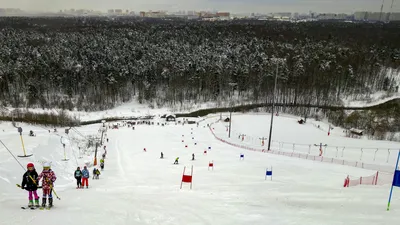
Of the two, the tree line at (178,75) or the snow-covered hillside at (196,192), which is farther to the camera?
the tree line at (178,75)

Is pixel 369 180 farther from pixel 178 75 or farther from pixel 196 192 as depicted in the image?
pixel 178 75

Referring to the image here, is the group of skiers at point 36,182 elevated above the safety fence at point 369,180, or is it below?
above

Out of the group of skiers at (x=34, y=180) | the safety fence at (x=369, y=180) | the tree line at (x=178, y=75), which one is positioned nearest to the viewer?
the group of skiers at (x=34, y=180)

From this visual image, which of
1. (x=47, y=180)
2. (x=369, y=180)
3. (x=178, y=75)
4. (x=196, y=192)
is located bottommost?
(x=178, y=75)

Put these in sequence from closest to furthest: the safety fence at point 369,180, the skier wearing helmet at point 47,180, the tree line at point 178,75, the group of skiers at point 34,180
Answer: the group of skiers at point 34,180 < the skier wearing helmet at point 47,180 < the safety fence at point 369,180 < the tree line at point 178,75

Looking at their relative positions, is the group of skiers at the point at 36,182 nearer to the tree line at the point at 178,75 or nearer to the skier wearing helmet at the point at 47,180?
the skier wearing helmet at the point at 47,180

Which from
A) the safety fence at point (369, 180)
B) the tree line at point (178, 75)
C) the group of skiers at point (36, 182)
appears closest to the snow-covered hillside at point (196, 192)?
the group of skiers at point (36, 182)

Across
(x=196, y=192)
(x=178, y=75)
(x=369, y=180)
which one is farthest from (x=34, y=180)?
(x=178, y=75)

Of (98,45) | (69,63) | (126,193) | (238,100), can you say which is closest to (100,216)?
(126,193)
